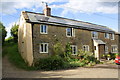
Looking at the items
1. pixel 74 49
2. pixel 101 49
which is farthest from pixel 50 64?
pixel 101 49

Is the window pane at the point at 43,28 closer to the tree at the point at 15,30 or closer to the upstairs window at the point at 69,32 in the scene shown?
the upstairs window at the point at 69,32

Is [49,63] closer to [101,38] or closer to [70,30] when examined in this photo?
[70,30]

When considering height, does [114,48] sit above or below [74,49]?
below

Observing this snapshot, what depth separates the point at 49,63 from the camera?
16.7m

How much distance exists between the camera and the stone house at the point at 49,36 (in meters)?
18.6

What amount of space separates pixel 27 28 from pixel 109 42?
18.7 m

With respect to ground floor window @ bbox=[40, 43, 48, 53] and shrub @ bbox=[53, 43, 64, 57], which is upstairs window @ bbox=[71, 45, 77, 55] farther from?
ground floor window @ bbox=[40, 43, 48, 53]

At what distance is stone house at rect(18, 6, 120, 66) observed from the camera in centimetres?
1859

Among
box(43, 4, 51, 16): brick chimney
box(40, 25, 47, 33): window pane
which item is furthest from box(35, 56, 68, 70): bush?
box(43, 4, 51, 16): brick chimney

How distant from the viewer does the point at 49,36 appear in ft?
65.3

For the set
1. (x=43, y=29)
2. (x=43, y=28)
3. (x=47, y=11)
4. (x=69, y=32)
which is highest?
(x=47, y=11)

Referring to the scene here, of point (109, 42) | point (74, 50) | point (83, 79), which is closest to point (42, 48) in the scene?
point (74, 50)

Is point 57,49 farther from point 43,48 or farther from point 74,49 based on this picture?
point 74,49

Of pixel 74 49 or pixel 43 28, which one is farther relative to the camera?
pixel 74 49
